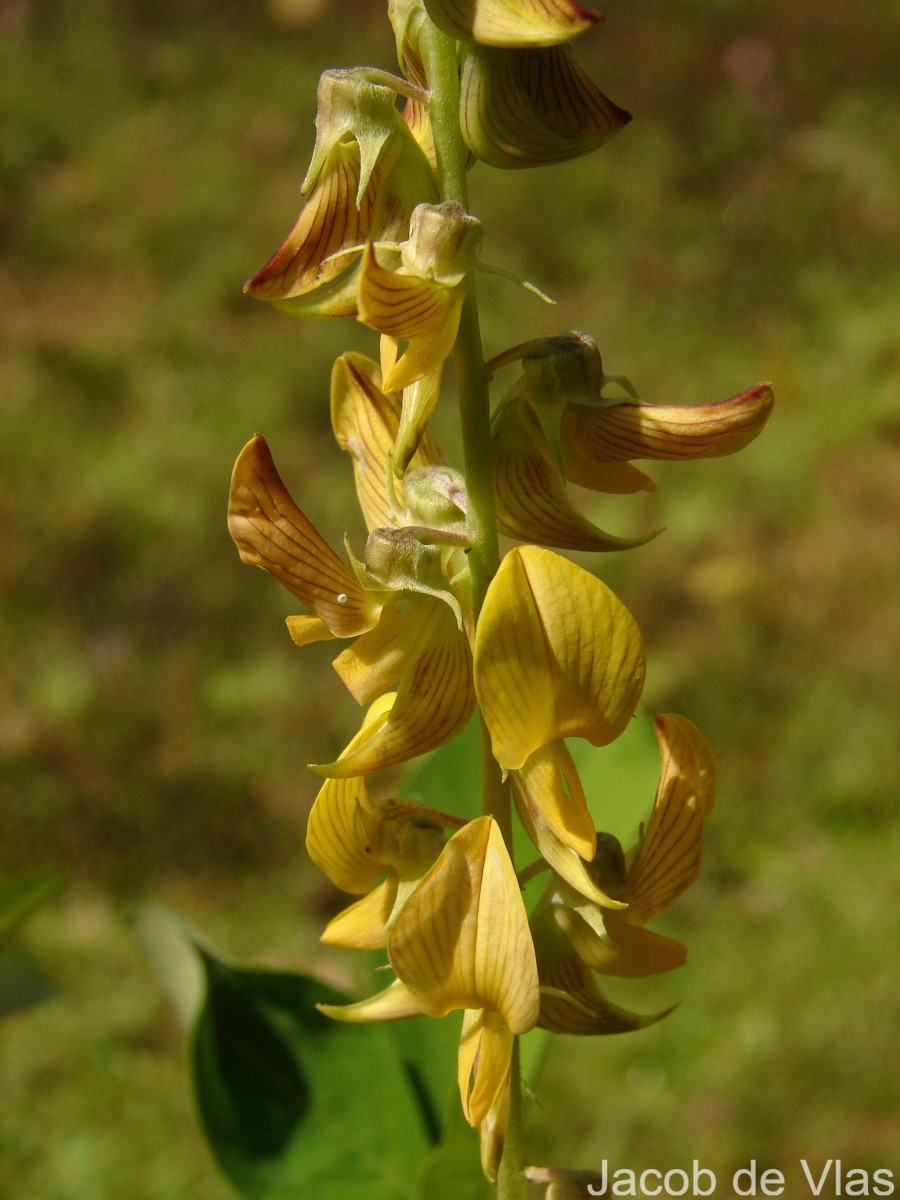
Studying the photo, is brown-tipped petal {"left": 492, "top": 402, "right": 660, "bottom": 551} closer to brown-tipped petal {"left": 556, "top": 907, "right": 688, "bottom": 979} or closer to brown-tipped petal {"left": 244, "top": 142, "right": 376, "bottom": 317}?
brown-tipped petal {"left": 244, "top": 142, "right": 376, "bottom": 317}

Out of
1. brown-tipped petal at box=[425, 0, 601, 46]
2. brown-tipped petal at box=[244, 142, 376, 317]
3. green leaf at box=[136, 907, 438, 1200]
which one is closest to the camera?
brown-tipped petal at box=[425, 0, 601, 46]


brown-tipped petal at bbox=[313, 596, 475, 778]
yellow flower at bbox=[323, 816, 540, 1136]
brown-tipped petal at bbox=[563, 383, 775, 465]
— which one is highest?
brown-tipped petal at bbox=[563, 383, 775, 465]

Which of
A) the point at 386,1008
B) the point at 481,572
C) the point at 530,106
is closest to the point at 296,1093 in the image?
the point at 386,1008

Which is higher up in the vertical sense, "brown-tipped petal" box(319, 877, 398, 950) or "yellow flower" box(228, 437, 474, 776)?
"yellow flower" box(228, 437, 474, 776)

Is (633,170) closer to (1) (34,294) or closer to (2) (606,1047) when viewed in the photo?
A: (1) (34,294)

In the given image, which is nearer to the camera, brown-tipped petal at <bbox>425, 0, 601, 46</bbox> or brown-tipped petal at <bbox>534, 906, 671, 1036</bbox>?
brown-tipped petal at <bbox>425, 0, 601, 46</bbox>

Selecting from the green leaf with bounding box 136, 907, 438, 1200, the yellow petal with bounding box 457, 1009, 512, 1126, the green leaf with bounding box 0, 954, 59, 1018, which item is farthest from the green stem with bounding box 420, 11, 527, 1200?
the green leaf with bounding box 0, 954, 59, 1018

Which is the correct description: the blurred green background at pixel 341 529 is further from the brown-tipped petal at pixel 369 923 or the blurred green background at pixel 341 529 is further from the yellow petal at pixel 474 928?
the yellow petal at pixel 474 928
